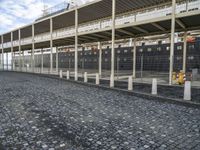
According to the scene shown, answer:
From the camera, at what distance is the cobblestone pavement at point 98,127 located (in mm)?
4238

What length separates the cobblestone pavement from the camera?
4.24 m

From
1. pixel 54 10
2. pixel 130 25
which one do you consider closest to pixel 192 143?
pixel 130 25

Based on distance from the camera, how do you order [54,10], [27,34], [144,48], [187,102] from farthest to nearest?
[54,10]
[27,34]
[144,48]
[187,102]

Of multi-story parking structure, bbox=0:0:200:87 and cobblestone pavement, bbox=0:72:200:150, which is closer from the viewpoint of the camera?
cobblestone pavement, bbox=0:72:200:150

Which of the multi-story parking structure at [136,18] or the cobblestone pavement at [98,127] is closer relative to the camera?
the cobblestone pavement at [98,127]

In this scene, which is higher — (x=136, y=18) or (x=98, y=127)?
(x=136, y=18)

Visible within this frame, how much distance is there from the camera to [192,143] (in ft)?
14.2

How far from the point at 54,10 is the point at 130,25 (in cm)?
5357

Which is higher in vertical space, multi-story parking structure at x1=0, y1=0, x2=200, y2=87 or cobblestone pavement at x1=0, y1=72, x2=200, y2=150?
multi-story parking structure at x1=0, y1=0, x2=200, y2=87

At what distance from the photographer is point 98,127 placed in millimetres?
5328

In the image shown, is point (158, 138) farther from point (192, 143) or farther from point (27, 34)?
point (27, 34)

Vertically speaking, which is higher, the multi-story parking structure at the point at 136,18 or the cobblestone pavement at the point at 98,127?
the multi-story parking structure at the point at 136,18

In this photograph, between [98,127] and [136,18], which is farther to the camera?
[136,18]

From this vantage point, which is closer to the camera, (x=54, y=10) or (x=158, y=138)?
(x=158, y=138)
